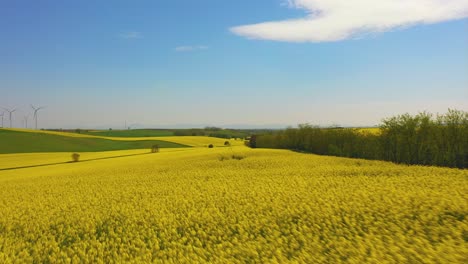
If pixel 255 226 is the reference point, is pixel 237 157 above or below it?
below

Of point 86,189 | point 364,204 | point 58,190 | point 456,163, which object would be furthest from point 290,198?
point 456,163

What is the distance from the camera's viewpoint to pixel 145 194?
17031 mm

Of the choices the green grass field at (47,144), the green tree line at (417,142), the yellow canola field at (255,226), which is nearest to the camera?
the yellow canola field at (255,226)

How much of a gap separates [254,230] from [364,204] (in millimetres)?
4049

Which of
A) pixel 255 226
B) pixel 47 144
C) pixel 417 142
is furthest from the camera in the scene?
pixel 47 144

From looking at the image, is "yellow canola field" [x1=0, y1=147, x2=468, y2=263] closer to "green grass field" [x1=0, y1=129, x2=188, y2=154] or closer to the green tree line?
the green tree line

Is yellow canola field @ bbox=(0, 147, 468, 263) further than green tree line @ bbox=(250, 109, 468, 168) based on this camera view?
No

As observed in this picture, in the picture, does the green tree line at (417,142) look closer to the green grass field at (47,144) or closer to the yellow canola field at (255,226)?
the yellow canola field at (255,226)

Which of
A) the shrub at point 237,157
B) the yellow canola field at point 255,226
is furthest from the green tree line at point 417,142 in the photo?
the yellow canola field at point 255,226

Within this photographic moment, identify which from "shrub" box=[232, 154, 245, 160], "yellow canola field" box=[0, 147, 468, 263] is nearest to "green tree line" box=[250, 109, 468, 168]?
"shrub" box=[232, 154, 245, 160]

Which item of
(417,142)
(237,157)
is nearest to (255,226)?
(237,157)

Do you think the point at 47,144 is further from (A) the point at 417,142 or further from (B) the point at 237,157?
(A) the point at 417,142

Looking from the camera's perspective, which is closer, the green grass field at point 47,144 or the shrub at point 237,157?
the shrub at point 237,157

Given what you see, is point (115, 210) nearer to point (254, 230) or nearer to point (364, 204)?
point (254, 230)
